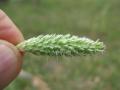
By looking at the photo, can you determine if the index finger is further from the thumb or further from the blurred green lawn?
the blurred green lawn

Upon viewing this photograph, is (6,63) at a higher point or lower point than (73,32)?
lower

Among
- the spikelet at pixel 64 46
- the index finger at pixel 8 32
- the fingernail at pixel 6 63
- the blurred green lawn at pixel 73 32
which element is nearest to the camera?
the spikelet at pixel 64 46

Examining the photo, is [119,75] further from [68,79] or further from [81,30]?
[81,30]

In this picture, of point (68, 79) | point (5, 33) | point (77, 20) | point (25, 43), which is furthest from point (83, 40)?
point (77, 20)

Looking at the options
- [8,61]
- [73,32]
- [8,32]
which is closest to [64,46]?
[8,61]

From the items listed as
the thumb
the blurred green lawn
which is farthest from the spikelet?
the blurred green lawn

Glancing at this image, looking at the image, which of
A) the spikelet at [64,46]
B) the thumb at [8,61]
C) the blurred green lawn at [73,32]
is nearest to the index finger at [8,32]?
the thumb at [8,61]

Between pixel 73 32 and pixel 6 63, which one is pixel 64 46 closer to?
pixel 6 63

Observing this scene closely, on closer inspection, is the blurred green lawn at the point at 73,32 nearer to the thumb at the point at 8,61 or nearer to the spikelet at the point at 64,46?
the thumb at the point at 8,61
